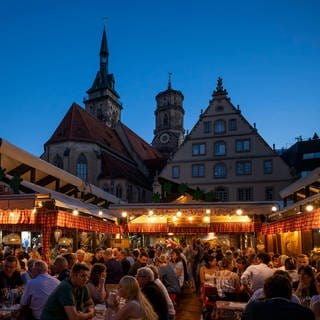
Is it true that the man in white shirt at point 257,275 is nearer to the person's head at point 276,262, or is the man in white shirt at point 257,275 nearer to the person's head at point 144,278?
the person's head at point 276,262

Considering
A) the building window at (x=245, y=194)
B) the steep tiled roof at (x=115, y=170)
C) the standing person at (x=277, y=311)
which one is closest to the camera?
the standing person at (x=277, y=311)

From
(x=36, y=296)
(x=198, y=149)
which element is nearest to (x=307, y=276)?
(x=36, y=296)

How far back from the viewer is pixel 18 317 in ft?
17.8

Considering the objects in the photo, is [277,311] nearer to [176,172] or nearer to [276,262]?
[276,262]

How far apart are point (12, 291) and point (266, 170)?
30.4m

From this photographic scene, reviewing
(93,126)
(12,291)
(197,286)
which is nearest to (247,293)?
(12,291)

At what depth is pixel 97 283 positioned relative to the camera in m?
6.55

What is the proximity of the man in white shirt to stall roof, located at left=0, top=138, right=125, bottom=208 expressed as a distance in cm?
968

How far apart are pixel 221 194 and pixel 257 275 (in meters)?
28.1

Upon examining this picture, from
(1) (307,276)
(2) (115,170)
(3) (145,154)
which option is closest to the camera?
Answer: (1) (307,276)

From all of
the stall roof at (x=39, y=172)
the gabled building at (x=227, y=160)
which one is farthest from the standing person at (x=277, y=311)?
the gabled building at (x=227, y=160)

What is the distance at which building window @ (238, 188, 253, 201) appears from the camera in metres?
34.8

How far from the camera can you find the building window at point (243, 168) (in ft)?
115

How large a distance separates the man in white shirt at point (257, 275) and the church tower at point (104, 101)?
60.2 m
